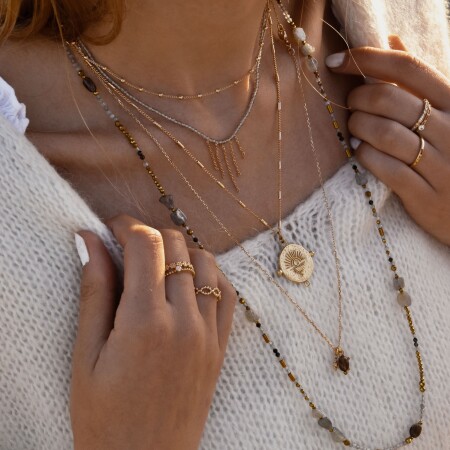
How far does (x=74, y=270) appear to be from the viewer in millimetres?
1075

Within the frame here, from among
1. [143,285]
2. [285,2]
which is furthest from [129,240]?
[285,2]

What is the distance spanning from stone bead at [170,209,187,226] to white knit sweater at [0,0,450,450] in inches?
3.3

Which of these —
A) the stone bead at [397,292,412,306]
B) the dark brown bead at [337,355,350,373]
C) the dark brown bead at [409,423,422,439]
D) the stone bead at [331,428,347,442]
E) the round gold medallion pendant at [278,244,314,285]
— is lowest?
the stone bead at [331,428,347,442]

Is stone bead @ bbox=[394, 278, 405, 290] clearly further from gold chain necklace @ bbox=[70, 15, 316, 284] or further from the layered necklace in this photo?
gold chain necklace @ bbox=[70, 15, 316, 284]

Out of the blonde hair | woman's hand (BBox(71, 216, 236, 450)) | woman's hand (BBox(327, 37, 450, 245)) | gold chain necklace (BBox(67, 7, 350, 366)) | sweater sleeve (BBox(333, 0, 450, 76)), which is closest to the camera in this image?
woman's hand (BBox(71, 216, 236, 450))

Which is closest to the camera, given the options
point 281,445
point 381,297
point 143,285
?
point 143,285

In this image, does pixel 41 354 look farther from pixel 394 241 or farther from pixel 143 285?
pixel 394 241

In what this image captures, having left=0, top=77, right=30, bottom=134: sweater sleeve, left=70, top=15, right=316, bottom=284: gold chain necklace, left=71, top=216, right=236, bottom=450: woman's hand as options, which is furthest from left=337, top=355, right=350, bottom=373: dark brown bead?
left=0, top=77, right=30, bottom=134: sweater sleeve

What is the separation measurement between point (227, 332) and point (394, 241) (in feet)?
1.31

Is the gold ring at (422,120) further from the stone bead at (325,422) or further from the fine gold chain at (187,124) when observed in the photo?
the stone bead at (325,422)

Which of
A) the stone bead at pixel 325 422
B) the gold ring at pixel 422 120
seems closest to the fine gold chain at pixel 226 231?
the stone bead at pixel 325 422

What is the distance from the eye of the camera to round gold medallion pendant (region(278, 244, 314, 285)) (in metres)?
1.24

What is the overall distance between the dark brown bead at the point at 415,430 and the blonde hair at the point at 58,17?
73 centimetres

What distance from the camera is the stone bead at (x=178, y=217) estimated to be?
1188 mm
